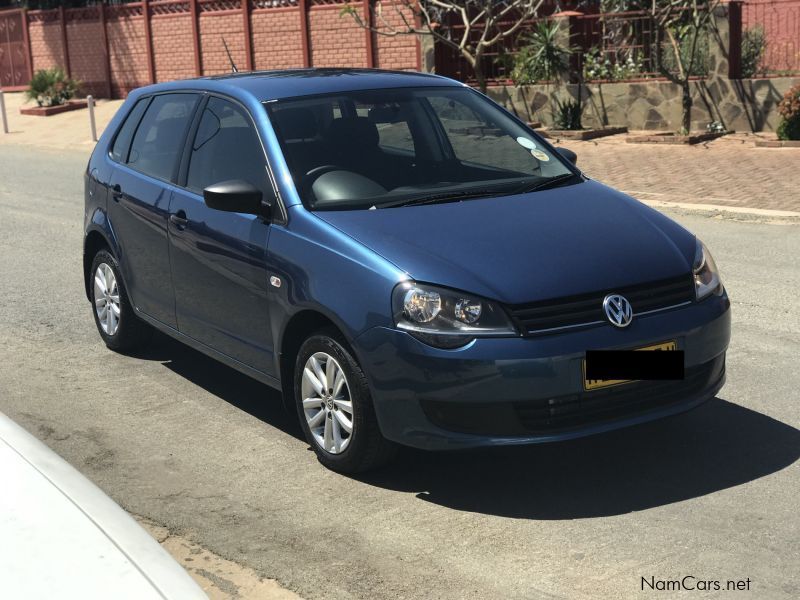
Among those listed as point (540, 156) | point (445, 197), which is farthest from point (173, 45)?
point (445, 197)

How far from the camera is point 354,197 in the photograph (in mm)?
5816

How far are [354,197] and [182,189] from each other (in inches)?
51.0

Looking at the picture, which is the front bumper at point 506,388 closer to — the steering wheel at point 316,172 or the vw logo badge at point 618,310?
the vw logo badge at point 618,310

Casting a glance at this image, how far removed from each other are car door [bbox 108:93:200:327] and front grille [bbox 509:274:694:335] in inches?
101

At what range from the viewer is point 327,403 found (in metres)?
5.45

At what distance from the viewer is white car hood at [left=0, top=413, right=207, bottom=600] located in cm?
277

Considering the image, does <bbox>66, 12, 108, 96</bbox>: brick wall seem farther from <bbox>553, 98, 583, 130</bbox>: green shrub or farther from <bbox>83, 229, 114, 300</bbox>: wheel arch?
<bbox>83, 229, 114, 300</bbox>: wheel arch

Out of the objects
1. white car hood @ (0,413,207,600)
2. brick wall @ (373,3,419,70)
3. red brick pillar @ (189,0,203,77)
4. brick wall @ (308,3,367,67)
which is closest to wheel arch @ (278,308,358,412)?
white car hood @ (0,413,207,600)

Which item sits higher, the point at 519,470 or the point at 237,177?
the point at 237,177

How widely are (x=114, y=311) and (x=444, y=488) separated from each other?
324 centimetres

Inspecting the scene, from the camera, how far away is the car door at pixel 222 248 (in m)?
5.90

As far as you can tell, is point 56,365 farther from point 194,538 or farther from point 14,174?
point 14,174

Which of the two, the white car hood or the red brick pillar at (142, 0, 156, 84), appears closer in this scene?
the white car hood

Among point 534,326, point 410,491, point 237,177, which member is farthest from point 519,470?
point 237,177
